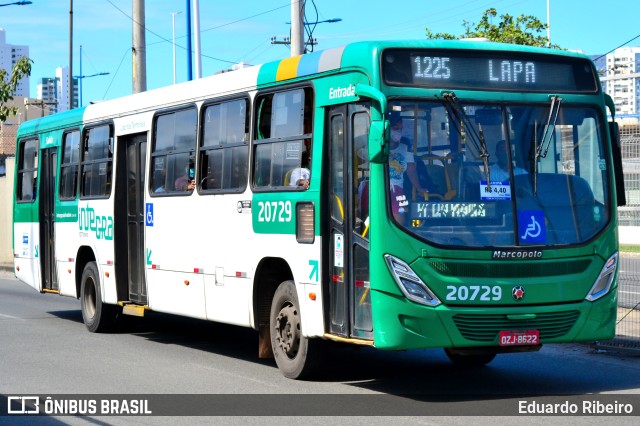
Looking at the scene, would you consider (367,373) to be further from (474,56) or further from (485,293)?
(474,56)

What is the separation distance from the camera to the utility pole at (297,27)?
1986 centimetres

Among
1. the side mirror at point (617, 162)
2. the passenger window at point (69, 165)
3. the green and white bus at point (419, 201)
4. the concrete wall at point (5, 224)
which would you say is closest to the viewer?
the green and white bus at point (419, 201)

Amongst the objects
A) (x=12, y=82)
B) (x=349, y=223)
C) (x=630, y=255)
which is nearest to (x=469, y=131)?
(x=349, y=223)

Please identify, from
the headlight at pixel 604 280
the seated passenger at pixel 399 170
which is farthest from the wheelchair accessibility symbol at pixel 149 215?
the headlight at pixel 604 280

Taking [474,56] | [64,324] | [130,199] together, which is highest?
[474,56]

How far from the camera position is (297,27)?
2012 cm

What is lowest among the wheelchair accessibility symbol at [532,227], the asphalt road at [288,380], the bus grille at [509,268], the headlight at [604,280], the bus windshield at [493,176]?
the asphalt road at [288,380]

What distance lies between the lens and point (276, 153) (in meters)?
11.6

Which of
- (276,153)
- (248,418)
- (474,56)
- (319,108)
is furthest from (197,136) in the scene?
(248,418)

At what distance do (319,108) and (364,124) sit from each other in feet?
2.70

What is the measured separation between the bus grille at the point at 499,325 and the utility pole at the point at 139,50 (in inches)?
589

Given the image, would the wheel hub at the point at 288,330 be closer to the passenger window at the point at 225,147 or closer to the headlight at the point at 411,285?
the passenger window at the point at 225,147

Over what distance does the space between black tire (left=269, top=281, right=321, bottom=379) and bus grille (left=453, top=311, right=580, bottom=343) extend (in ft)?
6.08

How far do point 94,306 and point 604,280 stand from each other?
8.68 meters
